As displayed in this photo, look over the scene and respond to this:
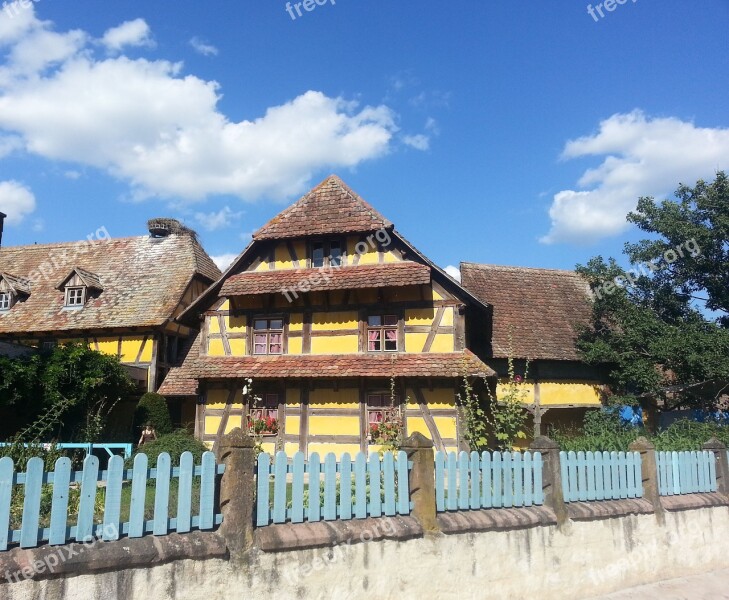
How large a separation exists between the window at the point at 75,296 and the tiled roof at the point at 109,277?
35 cm

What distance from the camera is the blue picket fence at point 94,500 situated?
15.1 feet

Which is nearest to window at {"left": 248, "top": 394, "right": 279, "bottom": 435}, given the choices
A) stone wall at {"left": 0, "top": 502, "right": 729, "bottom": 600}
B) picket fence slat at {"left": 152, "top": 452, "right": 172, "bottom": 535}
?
stone wall at {"left": 0, "top": 502, "right": 729, "bottom": 600}

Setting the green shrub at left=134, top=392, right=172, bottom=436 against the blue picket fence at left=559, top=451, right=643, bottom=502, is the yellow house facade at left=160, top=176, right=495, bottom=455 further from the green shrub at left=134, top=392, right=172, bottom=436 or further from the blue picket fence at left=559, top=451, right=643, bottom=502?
the blue picket fence at left=559, top=451, right=643, bottom=502

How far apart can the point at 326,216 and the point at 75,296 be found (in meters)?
11.8

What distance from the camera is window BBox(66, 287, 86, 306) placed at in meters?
21.9

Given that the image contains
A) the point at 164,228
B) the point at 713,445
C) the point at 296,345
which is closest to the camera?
the point at 713,445

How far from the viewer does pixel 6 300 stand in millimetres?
22672

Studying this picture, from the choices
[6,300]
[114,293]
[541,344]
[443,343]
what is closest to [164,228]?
[114,293]

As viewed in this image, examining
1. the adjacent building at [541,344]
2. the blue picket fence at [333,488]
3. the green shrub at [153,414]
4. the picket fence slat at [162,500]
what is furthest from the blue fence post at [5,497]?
the green shrub at [153,414]

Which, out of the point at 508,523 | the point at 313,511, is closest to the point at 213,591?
the point at 313,511

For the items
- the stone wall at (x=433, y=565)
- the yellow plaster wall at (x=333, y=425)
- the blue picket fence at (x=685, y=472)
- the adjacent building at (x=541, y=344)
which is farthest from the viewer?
the adjacent building at (x=541, y=344)

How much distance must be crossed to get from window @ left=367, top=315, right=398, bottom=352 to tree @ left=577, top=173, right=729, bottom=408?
6.97m

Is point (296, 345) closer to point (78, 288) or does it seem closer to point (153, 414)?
point (153, 414)

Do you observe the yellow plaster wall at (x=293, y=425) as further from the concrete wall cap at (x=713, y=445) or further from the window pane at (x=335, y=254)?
the concrete wall cap at (x=713, y=445)
